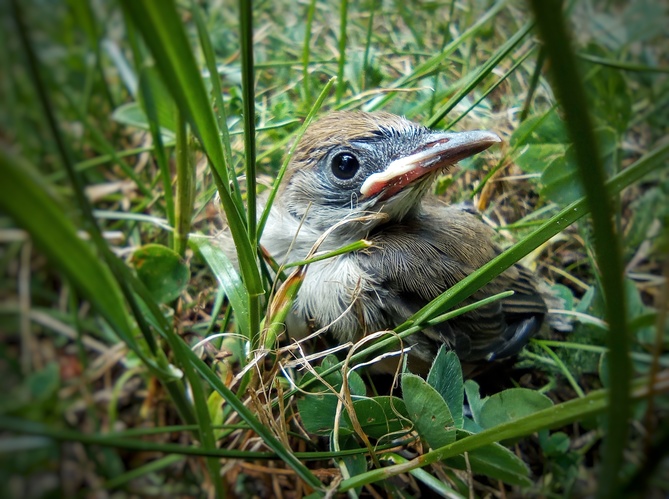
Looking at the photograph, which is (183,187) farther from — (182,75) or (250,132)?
(182,75)

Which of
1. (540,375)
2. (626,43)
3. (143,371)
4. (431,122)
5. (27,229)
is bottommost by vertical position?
(540,375)

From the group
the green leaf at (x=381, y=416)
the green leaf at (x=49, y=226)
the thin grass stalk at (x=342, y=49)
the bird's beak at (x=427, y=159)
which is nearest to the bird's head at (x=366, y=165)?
the bird's beak at (x=427, y=159)

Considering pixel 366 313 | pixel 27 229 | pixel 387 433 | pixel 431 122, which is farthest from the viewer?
pixel 431 122

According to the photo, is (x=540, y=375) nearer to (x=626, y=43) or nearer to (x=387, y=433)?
(x=387, y=433)

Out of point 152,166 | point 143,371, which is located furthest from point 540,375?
point 152,166

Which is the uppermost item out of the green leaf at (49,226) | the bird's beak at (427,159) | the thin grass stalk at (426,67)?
the thin grass stalk at (426,67)

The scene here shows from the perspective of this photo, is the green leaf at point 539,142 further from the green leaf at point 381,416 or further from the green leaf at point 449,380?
the green leaf at point 381,416
